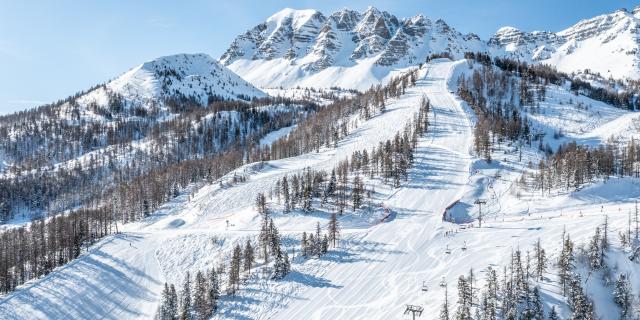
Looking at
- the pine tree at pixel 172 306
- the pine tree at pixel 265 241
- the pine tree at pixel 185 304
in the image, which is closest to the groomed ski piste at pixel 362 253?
the pine tree at pixel 265 241

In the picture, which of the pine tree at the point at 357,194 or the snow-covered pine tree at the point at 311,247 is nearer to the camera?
the snow-covered pine tree at the point at 311,247

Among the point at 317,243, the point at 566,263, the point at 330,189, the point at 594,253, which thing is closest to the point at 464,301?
the point at 566,263

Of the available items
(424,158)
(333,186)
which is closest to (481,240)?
(333,186)

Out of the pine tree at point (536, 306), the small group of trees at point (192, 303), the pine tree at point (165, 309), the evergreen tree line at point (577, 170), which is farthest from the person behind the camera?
the evergreen tree line at point (577, 170)

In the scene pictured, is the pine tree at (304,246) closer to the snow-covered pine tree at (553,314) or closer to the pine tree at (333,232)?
the pine tree at (333,232)

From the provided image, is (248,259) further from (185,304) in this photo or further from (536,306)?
(536,306)

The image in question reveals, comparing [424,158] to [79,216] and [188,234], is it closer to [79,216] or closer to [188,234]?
[188,234]

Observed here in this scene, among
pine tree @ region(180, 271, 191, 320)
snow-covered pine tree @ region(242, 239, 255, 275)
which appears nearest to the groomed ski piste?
snow-covered pine tree @ region(242, 239, 255, 275)

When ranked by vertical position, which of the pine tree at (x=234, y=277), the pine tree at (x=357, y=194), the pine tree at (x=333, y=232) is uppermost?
the pine tree at (x=357, y=194)
